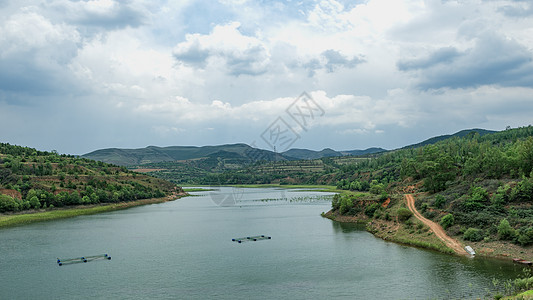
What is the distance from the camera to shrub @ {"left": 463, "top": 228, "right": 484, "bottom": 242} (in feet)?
166

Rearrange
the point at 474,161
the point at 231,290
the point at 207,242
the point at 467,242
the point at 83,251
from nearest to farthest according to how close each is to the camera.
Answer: the point at 231,290 < the point at 467,242 < the point at 83,251 < the point at 207,242 < the point at 474,161

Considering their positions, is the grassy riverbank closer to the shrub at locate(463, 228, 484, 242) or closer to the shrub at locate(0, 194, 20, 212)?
the shrub at locate(463, 228, 484, 242)

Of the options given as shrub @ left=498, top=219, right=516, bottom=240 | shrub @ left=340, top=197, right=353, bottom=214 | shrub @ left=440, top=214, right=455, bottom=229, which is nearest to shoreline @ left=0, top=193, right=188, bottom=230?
shrub @ left=340, top=197, right=353, bottom=214

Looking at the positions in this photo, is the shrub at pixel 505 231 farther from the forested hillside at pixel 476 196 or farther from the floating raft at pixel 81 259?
the floating raft at pixel 81 259

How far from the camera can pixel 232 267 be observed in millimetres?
46156

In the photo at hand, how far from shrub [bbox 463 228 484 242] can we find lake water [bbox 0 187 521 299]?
5.57 m

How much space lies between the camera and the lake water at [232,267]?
36531mm

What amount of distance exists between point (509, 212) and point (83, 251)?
60.4 meters

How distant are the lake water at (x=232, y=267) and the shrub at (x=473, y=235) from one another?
557 centimetres

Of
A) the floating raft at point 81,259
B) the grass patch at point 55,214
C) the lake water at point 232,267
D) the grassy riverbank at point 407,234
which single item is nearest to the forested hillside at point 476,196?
the grassy riverbank at point 407,234

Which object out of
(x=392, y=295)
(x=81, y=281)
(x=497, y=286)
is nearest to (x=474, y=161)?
(x=497, y=286)

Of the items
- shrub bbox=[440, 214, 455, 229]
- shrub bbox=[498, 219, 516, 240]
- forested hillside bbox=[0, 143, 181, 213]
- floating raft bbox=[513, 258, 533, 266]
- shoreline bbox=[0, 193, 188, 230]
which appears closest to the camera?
floating raft bbox=[513, 258, 533, 266]

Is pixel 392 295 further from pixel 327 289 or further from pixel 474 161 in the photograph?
pixel 474 161

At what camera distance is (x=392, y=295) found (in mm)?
34562
